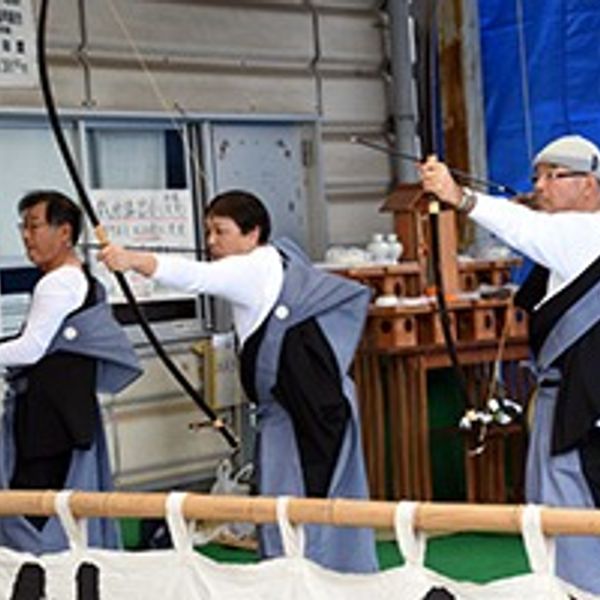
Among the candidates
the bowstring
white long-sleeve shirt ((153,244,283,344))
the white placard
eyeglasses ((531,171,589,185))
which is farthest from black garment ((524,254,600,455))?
the bowstring

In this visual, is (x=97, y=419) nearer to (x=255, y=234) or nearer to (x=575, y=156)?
(x=255, y=234)

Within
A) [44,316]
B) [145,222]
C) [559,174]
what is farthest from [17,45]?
[559,174]

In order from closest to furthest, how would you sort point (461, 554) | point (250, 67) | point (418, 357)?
1. point (461, 554)
2. point (418, 357)
3. point (250, 67)

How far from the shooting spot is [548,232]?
325 cm

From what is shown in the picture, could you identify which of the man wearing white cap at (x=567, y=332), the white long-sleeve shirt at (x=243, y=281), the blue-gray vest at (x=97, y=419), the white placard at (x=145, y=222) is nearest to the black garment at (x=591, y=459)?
the man wearing white cap at (x=567, y=332)

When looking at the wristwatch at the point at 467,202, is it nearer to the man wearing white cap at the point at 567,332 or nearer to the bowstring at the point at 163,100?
the man wearing white cap at the point at 567,332

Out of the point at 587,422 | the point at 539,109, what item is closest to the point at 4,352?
the point at 587,422

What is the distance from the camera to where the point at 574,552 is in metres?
3.32

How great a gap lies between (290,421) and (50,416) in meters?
0.66

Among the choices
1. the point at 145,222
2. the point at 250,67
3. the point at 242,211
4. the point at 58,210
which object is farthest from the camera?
the point at 250,67

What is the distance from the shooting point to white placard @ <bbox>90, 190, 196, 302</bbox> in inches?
233

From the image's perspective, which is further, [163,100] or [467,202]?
[163,100]

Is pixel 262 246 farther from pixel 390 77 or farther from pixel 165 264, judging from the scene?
pixel 390 77

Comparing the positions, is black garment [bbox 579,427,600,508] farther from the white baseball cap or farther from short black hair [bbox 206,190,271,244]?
short black hair [bbox 206,190,271,244]
